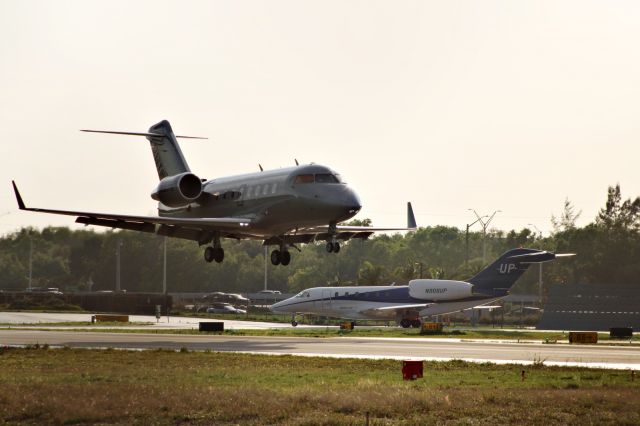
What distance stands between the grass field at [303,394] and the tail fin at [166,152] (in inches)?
1068

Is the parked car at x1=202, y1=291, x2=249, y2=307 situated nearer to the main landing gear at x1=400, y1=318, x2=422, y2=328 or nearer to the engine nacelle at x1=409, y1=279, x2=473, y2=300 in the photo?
the main landing gear at x1=400, y1=318, x2=422, y2=328

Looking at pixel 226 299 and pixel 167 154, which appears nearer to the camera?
pixel 167 154

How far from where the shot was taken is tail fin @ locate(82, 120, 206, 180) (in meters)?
65.3

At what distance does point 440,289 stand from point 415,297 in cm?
297

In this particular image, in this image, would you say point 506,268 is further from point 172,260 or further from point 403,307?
point 172,260

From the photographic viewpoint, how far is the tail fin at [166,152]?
2573 inches

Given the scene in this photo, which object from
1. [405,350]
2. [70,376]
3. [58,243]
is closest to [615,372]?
[405,350]

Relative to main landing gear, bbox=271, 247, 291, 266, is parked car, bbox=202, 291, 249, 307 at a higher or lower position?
lower

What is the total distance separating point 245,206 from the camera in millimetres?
57844

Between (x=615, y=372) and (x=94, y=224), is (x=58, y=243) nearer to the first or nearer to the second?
(x=94, y=224)

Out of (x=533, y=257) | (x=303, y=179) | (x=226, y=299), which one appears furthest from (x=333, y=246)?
(x=226, y=299)

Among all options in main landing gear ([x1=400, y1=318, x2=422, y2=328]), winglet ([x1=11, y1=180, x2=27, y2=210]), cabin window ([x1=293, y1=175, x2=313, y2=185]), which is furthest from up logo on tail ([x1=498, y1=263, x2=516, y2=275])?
winglet ([x1=11, y1=180, x2=27, y2=210])

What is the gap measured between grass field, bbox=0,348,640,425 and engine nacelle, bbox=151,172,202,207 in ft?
69.2

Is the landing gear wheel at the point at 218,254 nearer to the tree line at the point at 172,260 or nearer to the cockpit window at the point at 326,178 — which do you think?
the cockpit window at the point at 326,178
